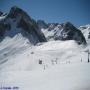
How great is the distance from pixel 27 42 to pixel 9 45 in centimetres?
1540

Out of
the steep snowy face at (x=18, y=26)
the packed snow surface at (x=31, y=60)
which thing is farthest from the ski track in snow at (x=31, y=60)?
the steep snowy face at (x=18, y=26)

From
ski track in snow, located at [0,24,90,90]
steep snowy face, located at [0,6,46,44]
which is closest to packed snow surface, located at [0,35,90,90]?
ski track in snow, located at [0,24,90,90]

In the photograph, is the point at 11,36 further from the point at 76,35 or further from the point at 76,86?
the point at 76,86

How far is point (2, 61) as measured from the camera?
104 metres

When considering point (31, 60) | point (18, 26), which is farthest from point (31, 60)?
point (18, 26)

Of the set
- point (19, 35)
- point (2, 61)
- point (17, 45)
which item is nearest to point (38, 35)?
point (19, 35)

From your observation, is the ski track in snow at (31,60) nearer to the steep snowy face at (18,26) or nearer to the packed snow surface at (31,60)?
the packed snow surface at (31,60)

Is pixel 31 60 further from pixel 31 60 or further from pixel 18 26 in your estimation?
pixel 18 26

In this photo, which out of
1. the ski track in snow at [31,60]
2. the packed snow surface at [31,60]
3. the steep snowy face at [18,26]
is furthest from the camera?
the steep snowy face at [18,26]

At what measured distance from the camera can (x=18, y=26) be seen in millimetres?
154375

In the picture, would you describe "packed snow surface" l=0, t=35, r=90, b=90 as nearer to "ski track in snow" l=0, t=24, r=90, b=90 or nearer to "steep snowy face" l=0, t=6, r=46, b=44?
"ski track in snow" l=0, t=24, r=90, b=90

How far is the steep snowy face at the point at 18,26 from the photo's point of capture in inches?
5935

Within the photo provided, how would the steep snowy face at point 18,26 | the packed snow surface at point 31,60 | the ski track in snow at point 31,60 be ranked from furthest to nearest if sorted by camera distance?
the steep snowy face at point 18,26 < the packed snow surface at point 31,60 < the ski track in snow at point 31,60

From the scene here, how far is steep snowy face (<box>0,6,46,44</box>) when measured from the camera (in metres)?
151
